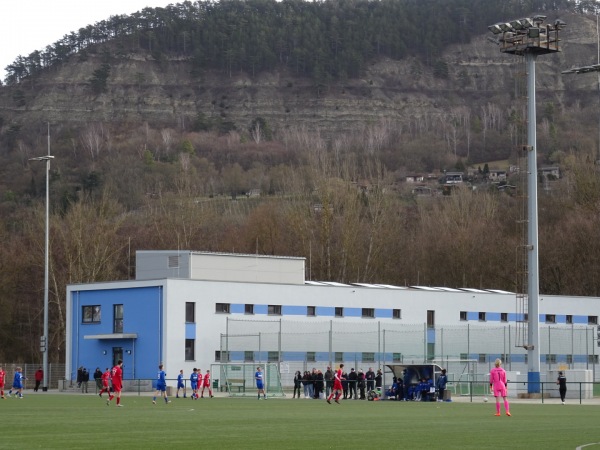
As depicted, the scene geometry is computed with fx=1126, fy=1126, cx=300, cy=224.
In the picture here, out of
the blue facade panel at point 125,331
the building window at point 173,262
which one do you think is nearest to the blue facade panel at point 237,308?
the building window at point 173,262

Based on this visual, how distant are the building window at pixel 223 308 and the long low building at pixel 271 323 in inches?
2.4

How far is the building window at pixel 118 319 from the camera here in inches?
2707

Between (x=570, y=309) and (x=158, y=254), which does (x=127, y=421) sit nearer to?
(x=158, y=254)

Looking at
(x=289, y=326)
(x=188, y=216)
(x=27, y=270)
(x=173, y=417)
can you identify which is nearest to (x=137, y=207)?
(x=188, y=216)

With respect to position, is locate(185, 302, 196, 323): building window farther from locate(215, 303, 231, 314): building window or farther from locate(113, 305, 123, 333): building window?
locate(113, 305, 123, 333): building window

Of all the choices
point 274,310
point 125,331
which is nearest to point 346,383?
point 274,310

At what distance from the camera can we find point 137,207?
516ft

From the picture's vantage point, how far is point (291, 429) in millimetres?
26547

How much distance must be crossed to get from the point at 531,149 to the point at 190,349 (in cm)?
2294

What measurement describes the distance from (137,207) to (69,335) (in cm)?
Answer: 8702

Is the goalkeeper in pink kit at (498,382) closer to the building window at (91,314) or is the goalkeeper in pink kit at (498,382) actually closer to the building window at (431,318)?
the building window at (91,314)

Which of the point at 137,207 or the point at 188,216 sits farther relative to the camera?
the point at 137,207

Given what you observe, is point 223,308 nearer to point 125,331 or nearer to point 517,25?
point 125,331

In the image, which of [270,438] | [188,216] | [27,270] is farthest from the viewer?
[188,216]
